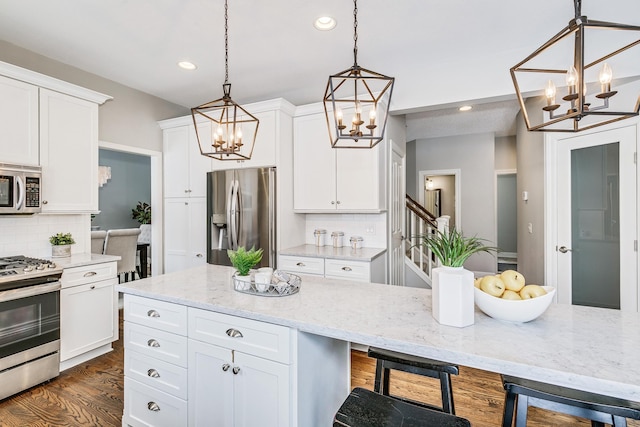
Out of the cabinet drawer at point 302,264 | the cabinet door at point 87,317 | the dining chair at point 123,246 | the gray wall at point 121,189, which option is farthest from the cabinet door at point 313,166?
the gray wall at point 121,189

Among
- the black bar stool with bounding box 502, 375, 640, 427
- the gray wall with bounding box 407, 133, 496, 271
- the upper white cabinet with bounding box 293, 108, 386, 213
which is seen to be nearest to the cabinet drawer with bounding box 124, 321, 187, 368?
the black bar stool with bounding box 502, 375, 640, 427

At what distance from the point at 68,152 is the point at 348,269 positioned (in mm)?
2827

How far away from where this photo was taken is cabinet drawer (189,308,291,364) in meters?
1.34

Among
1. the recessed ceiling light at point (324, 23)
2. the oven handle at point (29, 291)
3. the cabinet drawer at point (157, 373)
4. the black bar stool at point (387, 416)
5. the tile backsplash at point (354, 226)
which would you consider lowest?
the cabinet drawer at point (157, 373)

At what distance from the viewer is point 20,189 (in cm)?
252

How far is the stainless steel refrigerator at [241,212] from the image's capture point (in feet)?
11.1

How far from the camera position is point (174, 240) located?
4.08 metres

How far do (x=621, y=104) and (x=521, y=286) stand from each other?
8.83 ft

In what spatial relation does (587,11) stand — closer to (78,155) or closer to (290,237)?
(290,237)

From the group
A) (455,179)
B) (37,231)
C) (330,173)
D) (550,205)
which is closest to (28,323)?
(37,231)

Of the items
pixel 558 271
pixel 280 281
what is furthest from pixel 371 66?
pixel 558 271

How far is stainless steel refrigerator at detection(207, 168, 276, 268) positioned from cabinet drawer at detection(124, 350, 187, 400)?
1673mm

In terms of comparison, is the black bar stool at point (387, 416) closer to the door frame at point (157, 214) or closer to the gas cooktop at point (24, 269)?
the gas cooktop at point (24, 269)

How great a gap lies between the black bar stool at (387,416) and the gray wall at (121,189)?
6.89 m
